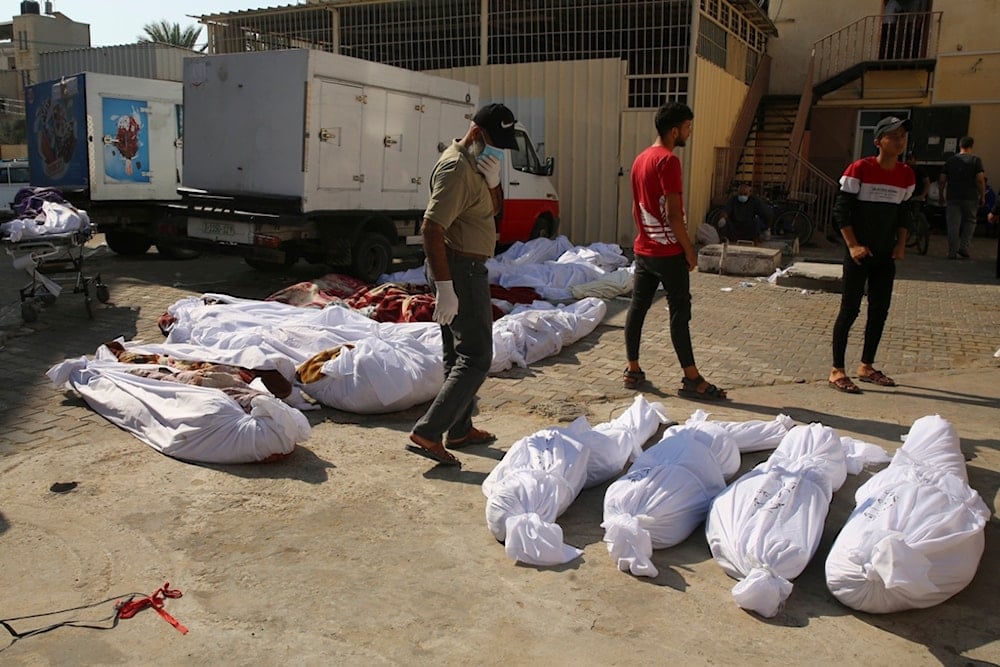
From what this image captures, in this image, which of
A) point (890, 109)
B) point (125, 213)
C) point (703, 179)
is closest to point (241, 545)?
point (125, 213)

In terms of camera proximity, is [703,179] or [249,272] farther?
[703,179]

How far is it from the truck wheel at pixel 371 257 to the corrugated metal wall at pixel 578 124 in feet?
18.2

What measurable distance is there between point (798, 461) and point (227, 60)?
8.60 m

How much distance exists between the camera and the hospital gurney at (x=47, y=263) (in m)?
7.75

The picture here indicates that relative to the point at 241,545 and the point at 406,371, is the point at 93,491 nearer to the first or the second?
the point at 241,545

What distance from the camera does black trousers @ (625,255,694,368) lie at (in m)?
5.71

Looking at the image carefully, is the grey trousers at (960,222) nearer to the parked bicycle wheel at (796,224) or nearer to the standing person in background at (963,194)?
the standing person in background at (963,194)

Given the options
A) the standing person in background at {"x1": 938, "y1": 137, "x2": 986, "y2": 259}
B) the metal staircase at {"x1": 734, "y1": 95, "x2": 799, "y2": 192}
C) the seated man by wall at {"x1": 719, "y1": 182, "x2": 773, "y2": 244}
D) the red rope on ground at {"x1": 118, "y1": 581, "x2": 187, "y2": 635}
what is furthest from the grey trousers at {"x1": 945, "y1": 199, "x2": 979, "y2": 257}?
the red rope on ground at {"x1": 118, "y1": 581, "x2": 187, "y2": 635}

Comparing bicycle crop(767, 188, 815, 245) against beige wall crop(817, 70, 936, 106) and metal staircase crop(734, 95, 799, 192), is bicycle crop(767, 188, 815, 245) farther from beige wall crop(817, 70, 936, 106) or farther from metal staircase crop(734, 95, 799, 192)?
beige wall crop(817, 70, 936, 106)

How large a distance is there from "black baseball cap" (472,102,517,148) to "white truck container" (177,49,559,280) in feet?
18.2

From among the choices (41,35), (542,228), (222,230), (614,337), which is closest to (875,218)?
(614,337)

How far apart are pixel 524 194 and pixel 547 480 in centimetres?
948

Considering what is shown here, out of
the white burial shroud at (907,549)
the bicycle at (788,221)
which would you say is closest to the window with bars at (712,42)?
the bicycle at (788,221)

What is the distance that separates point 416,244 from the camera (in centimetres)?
1106
